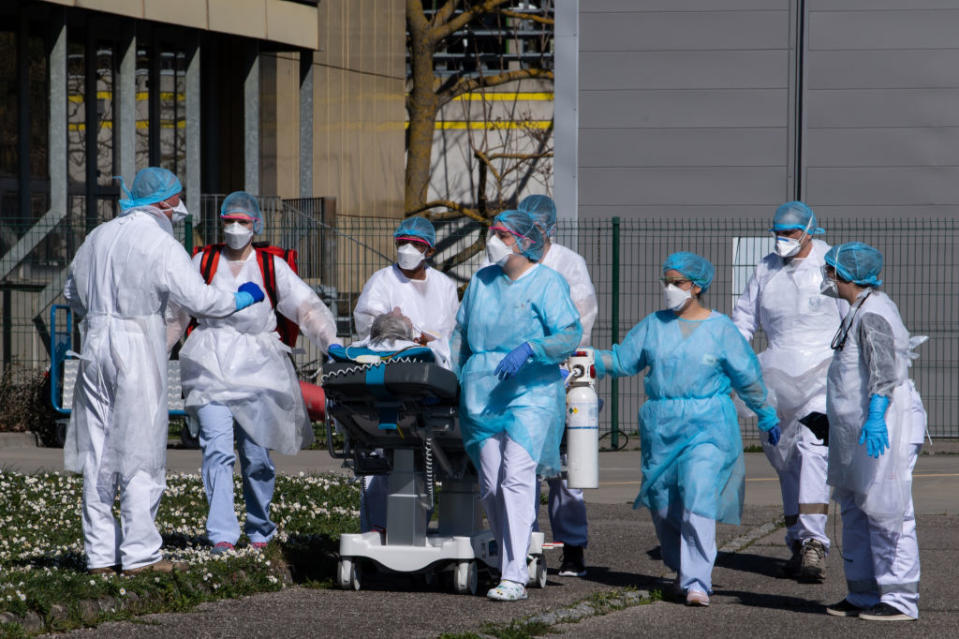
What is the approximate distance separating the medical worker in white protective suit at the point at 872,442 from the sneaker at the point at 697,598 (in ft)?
1.80

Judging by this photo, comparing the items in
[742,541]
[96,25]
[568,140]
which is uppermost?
[96,25]

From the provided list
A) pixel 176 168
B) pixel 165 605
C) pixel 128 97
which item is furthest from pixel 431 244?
pixel 176 168

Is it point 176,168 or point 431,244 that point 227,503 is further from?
point 176,168

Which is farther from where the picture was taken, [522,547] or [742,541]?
[742,541]

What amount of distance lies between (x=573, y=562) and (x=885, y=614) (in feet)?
5.93

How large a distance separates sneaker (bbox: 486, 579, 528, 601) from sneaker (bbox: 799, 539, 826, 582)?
169cm

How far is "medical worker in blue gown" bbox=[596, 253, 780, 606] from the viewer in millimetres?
7004

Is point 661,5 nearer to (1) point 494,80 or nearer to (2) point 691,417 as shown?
(2) point 691,417

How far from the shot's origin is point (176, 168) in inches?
820

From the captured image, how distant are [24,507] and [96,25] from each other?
36.8 ft

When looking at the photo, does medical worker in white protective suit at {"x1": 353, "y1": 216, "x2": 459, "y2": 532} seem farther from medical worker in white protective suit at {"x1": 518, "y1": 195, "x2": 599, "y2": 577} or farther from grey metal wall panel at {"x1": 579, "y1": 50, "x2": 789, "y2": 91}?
grey metal wall panel at {"x1": 579, "y1": 50, "x2": 789, "y2": 91}

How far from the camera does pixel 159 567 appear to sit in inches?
275

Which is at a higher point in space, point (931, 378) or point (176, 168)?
point (176, 168)

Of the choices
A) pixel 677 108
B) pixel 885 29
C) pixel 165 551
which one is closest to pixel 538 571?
pixel 165 551
